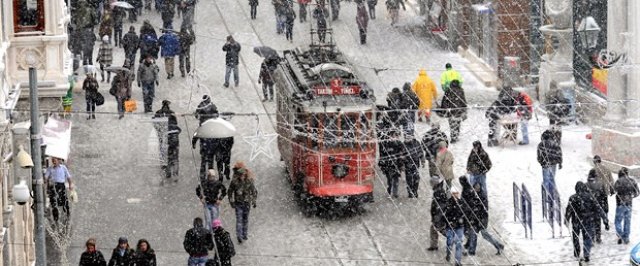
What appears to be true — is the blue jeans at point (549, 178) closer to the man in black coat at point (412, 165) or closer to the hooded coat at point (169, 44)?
the man in black coat at point (412, 165)

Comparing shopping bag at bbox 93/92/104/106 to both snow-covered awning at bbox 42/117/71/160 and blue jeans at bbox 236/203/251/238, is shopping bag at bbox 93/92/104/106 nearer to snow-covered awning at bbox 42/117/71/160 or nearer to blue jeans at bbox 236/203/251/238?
snow-covered awning at bbox 42/117/71/160

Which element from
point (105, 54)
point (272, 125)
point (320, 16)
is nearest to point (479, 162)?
point (272, 125)

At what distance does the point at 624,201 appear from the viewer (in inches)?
1169

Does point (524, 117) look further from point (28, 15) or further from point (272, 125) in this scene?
point (28, 15)

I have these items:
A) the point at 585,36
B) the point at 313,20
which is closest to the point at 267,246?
the point at 585,36

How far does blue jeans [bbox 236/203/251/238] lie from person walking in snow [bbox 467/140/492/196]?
4121mm

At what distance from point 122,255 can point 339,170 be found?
19.2 ft

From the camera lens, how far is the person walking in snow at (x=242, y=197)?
101 feet

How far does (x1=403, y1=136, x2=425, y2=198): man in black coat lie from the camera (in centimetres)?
3331

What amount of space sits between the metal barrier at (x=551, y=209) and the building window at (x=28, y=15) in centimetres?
884

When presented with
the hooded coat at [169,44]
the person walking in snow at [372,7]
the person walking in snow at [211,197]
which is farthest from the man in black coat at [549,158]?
the person walking in snow at [372,7]

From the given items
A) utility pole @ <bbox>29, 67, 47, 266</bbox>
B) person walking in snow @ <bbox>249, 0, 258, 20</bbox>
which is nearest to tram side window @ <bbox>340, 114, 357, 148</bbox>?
utility pole @ <bbox>29, 67, 47, 266</bbox>

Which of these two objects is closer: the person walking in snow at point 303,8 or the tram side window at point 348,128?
the tram side window at point 348,128

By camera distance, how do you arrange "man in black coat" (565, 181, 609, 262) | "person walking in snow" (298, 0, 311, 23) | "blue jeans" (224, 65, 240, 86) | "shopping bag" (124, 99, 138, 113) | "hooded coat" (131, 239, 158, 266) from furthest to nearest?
"person walking in snow" (298, 0, 311, 23) → "blue jeans" (224, 65, 240, 86) → "shopping bag" (124, 99, 138, 113) → "man in black coat" (565, 181, 609, 262) → "hooded coat" (131, 239, 158, 266)
